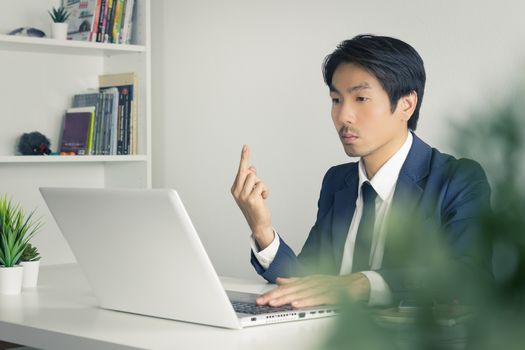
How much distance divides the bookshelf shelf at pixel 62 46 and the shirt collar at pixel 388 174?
1834mm

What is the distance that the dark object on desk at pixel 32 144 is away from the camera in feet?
Result: 11.8

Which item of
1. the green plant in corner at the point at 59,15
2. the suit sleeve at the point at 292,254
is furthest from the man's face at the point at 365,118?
the green plant in corner at the point at 59,15

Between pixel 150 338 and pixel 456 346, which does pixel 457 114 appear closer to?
pixel 456 346

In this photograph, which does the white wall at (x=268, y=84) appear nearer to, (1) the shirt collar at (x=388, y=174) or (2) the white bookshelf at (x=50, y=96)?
(2) the white bookshelf at (x=50, y=96)

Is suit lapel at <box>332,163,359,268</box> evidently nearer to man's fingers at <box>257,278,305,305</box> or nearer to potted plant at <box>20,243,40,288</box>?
man's fingers at <box>257,278,305,305</box>

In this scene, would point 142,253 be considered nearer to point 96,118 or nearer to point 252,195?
point 252,195

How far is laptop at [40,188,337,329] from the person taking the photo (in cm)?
140

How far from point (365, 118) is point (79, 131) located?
190cm

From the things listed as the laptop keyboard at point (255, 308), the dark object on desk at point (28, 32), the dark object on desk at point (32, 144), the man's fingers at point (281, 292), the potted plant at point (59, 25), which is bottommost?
the laptop keyboard at point (255, 308)

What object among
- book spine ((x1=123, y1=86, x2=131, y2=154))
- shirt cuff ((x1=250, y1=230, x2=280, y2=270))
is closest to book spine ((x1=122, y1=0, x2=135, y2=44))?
book spine ((x1=123, y1=86, x2=131, y2=154))

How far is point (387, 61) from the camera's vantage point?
2.20 metres

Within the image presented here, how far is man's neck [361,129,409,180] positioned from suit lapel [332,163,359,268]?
5cm

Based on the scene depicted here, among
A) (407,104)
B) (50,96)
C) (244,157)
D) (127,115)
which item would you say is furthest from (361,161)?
(50,96)

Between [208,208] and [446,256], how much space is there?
147 inches
